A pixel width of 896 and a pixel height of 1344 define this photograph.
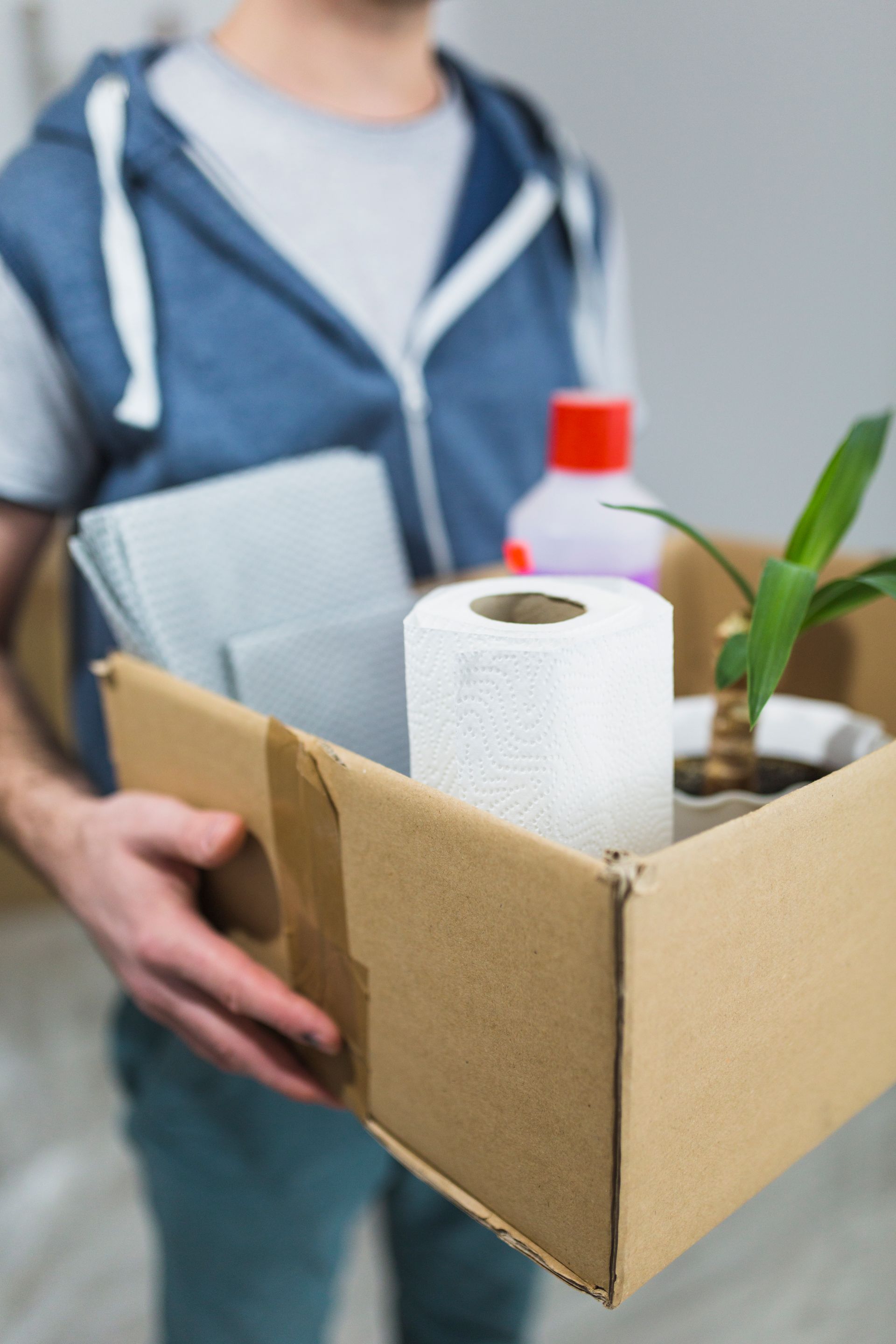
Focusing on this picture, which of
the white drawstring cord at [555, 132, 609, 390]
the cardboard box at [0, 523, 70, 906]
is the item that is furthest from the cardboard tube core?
the cardboard box at [0, 523, 70, 906]

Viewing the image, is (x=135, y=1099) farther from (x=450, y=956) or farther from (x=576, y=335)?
(x=576, y=335)

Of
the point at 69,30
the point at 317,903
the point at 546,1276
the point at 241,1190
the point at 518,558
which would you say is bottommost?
the point at 546,1276

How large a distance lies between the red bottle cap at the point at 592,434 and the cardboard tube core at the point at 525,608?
180 millimetres

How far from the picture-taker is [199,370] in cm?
62

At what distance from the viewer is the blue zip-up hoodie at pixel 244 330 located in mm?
588

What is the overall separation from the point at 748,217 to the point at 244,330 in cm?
69

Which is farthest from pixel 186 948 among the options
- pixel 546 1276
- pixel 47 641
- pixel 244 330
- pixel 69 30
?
pixel 69 30

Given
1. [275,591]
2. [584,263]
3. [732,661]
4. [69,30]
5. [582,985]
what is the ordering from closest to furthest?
[582,985] → [732,661] → [275,591] → [584,263] → [69,30]

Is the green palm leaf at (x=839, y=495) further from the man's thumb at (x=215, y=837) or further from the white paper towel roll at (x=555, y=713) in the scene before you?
the man's thumb at (x=215, y=837)

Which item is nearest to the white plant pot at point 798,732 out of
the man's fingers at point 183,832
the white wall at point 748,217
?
the man's fingers at point 183,832

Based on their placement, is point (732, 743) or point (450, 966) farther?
point (732, 743)

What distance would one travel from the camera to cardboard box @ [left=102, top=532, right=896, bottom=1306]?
27cm

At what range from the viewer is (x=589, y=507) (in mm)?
501

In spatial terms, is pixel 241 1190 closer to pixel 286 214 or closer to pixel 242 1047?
pixel 242 1047
